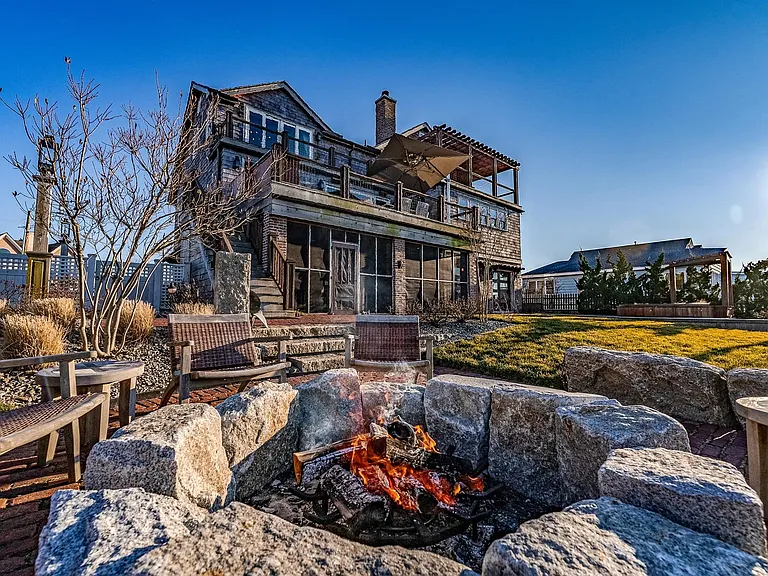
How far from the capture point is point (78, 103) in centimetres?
479

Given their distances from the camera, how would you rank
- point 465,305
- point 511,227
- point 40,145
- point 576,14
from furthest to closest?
point 511,227 → point 465,305 → point 576,14 → point 40,145

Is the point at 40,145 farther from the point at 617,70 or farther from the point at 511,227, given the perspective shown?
the point at 511,227

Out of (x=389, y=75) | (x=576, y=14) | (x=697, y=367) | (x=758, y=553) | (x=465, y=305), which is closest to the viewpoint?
(x=758, y=553)

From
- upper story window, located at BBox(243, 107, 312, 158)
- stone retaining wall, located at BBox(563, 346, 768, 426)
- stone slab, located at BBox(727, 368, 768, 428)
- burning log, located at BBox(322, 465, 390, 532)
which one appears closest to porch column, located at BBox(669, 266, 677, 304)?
stone retaining wall, located at BBox(563, 346, 768, 426)

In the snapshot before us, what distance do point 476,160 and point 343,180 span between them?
11098 mm

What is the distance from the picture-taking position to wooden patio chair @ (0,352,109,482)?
1.55 metres

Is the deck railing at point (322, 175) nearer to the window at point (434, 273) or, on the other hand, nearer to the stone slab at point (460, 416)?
the window at point (434, 273)

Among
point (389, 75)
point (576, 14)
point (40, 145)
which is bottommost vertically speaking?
point (40, 145)

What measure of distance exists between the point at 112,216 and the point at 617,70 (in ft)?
35.6

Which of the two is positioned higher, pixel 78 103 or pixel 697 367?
pixel 78 103

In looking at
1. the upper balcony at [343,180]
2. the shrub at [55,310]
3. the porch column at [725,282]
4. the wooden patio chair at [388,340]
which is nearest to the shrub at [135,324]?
the shrub at [55,310]

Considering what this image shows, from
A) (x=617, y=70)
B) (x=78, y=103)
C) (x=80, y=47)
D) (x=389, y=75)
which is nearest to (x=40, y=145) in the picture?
(x=78, y=103)

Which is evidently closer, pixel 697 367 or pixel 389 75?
pixel 697 367

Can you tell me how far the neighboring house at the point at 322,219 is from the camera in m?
8.52
